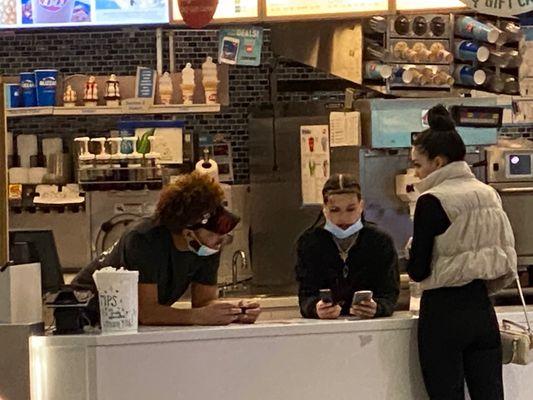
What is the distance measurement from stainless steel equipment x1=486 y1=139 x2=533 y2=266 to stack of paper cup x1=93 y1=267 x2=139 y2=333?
2.85 meters

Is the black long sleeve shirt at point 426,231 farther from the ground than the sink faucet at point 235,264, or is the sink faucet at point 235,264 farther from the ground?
the black long sleeve shirt at point 426,231

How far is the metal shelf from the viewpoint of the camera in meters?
7.39

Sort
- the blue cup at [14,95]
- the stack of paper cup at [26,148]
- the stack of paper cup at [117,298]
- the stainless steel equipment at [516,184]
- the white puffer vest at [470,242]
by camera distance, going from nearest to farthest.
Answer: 1. the stack of paper cup at [117,298]
2. the white puffer vest at [470,242]
3. the stainless steel equipment at [516,184]
4. the blue cup at [14,95]
5. the stack of paper cup at [26,148]

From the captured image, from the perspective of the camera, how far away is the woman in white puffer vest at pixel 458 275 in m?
4.35

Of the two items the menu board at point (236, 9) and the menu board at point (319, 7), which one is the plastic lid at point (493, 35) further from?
the menu board at point (236, 9)

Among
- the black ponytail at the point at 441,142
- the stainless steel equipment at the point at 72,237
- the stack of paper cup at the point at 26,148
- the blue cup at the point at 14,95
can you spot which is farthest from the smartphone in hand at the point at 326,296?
the stack of paper cup at the point at 26,148

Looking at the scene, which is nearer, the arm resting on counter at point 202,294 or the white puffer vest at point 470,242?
the white puffer vest at point 470,242

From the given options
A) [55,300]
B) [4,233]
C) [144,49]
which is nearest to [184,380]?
[55,300]

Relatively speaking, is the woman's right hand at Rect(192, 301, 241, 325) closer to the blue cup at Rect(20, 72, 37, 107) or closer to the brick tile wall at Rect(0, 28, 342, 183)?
the blue cup at Rect(20, 72, 37, 107)

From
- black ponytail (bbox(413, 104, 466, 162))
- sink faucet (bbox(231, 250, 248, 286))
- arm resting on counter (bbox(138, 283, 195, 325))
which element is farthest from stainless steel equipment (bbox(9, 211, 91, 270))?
black ponytail (bbox(413, 104, 466, 162))

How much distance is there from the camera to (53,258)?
476 cm

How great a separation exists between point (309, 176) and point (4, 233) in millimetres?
3086

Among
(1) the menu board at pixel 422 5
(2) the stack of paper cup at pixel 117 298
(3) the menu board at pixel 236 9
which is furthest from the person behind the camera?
(3) the menu board at pixel 236 9

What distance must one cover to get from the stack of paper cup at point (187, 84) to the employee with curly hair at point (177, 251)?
290cm
